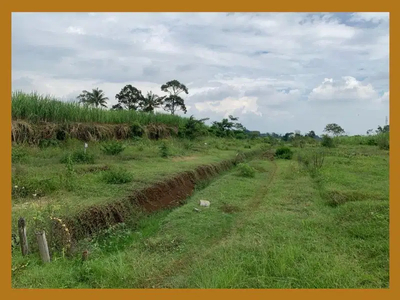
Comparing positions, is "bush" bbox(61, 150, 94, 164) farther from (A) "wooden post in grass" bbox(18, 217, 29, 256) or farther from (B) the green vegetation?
(A) "wooden post in grass" bbox(18, 217, 29, 256)

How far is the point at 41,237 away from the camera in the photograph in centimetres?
487

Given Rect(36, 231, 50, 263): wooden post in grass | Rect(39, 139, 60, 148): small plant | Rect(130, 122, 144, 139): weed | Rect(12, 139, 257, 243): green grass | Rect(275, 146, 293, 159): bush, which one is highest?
Rect(130, 122, 144, 139): weed

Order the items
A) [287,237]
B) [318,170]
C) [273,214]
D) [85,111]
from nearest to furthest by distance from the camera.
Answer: [287,237], [273,214], [318,170], [85,111]

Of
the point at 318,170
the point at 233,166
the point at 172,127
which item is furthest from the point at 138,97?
the point at 318,170

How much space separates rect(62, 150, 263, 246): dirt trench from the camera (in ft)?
21.4

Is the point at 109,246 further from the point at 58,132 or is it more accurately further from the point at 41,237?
the point at 58,132

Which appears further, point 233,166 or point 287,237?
point 233,166

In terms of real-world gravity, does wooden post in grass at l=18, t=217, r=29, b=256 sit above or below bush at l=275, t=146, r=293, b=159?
below

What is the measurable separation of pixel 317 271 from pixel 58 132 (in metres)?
13.1

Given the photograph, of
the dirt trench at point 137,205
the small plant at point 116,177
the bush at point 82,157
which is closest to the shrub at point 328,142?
the dirt trench at point 137,205

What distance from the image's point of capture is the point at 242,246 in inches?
215

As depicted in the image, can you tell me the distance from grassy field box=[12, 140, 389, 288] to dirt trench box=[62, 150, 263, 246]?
29 centimetres

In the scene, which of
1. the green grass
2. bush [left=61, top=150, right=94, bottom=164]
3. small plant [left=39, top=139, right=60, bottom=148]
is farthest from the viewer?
small plant [left=39, top=139, right=60, bottom=148]

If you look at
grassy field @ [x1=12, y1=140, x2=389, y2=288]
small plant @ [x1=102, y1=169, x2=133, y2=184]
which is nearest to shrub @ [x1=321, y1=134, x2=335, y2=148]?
grassy field @ [x1=12, y1=140, x2=389, y2=288]
